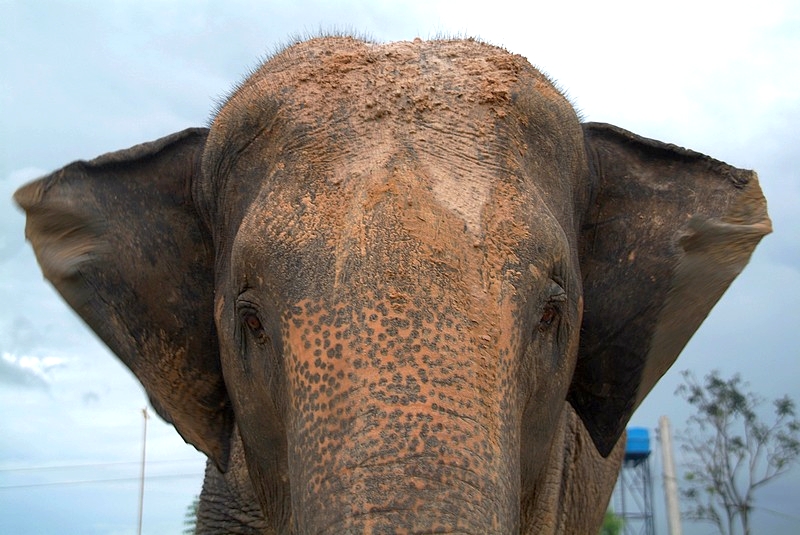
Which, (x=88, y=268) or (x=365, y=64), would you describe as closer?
(x=365, y=64)

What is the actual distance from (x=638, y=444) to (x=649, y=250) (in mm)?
15311

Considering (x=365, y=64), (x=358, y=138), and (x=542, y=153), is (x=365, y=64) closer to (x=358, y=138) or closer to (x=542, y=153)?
(x=358, y=138)

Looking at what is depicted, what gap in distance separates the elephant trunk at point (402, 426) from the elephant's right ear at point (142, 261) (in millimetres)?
1201

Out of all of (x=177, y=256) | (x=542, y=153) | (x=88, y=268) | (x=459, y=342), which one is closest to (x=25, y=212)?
(x=88, y=268)

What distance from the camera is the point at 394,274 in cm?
224

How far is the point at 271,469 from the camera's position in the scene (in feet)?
10.2

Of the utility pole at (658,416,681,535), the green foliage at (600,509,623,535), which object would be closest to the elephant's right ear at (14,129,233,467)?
the utility pole at (658,416,681,535)

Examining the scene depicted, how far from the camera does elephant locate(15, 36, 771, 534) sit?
7.00 ft

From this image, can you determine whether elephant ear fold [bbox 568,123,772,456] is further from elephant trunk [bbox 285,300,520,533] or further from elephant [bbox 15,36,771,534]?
elephant trunk [bbox 285,300,520,533]

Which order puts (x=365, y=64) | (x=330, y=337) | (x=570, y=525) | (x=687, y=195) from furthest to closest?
1. (x=570, y=525)
2. (x=687, y=195)
3. (x=365, y=64)
4. (x=330, y=337)

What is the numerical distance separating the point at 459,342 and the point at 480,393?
11 cm

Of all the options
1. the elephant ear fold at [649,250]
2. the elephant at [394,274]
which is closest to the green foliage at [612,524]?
the elephant at [394,274]

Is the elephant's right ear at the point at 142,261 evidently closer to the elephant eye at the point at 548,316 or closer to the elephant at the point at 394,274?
the elephant at the point at 394,274

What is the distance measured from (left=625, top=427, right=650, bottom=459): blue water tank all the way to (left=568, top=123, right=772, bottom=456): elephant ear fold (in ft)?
48.5
